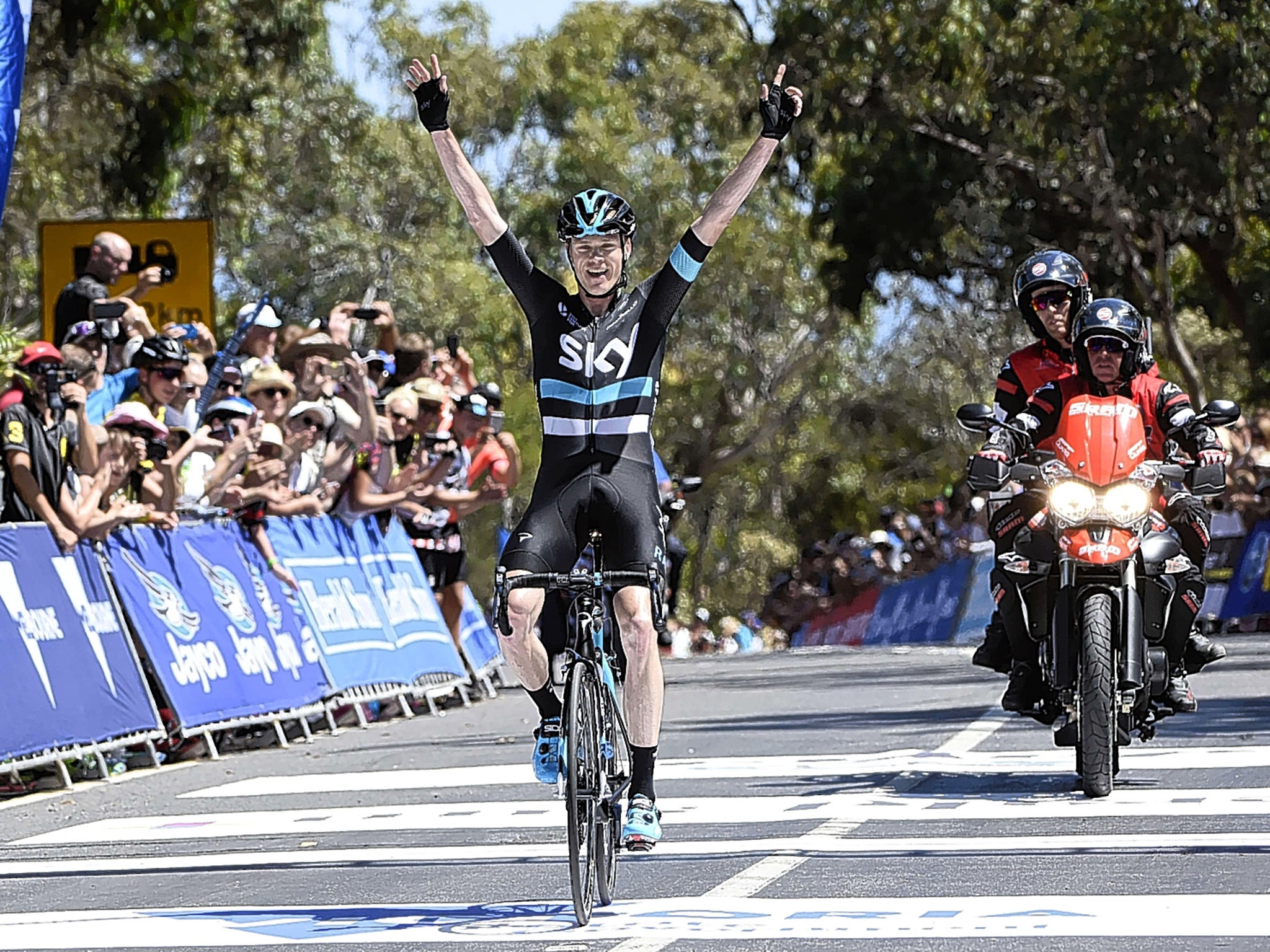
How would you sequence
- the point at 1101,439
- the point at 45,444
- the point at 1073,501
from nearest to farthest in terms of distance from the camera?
the point at 1073,501, the point at 1101,439, the point at 45,444

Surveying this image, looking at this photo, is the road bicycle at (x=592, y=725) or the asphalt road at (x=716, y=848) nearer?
the asphalt road at (x=716, y=848)

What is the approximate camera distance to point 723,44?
2105 inches

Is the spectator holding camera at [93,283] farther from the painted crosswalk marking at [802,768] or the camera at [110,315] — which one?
the painted crosswalk marking at [802,768]

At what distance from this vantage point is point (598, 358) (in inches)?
297

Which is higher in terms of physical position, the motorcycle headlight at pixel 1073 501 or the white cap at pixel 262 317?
the white cap at pixel 262 317

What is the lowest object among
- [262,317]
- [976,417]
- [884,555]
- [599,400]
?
[884,555]

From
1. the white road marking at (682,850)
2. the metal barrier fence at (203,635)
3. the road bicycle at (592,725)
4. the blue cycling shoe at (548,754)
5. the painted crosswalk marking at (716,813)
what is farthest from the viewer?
the metal barrier fence at (203,635)

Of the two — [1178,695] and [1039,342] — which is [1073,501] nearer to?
[1178,695]

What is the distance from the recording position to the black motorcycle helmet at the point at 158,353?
14.2 meters

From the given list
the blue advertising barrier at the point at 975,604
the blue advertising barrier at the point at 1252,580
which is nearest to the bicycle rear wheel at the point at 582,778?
the blue advertising barrier at the point at 1252,580

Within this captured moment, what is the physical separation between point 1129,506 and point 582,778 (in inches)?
143

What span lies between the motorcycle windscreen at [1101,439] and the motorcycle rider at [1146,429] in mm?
131

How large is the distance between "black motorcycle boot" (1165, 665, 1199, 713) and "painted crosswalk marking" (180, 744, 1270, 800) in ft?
1.32

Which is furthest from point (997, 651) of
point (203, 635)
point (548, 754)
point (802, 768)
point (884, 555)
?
point (884, 555)
